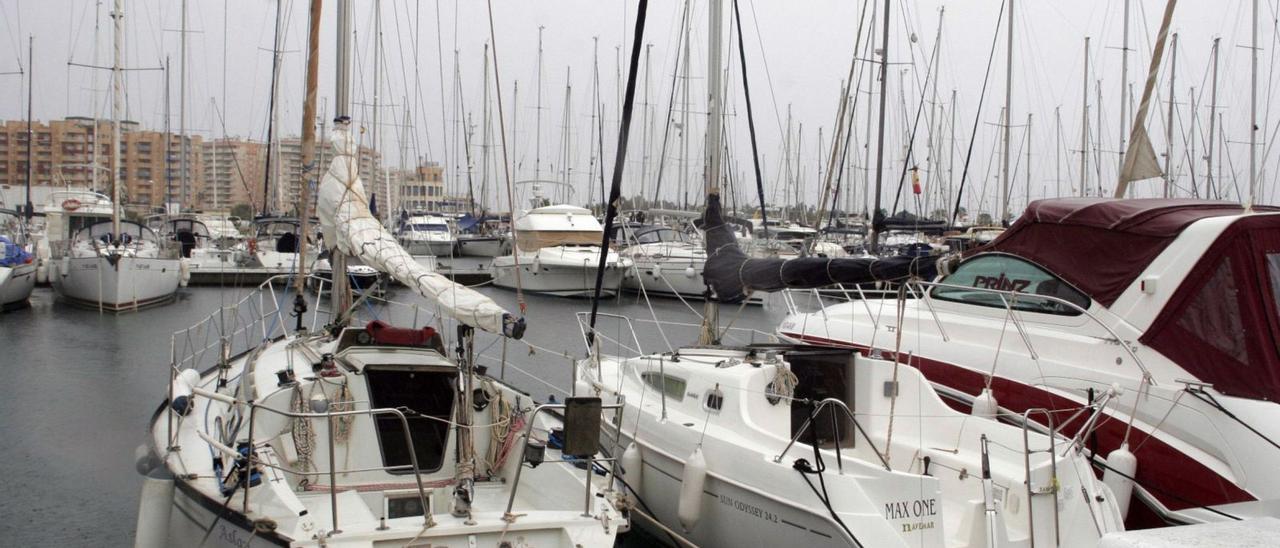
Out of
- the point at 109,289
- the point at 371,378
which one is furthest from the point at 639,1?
the point at 109,289

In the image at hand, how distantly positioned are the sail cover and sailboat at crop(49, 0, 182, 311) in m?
21.0

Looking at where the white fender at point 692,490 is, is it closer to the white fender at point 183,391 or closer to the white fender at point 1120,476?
the white fender at point 1120,476

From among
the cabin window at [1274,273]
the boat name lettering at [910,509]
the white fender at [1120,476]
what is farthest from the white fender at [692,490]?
the cabin window at [1274,273]

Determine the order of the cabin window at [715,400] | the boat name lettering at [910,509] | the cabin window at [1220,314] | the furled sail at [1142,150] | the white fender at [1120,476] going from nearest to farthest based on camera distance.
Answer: the boat name lettering at [910,509], the white fender at [1120,476], the cabin window at [1220,314], the cabin window at [715,400], the furled sail at [1142,150]

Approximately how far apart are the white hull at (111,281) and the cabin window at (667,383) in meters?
23.8

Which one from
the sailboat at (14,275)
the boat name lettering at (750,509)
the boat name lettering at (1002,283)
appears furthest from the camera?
the sailboat at (14,275)

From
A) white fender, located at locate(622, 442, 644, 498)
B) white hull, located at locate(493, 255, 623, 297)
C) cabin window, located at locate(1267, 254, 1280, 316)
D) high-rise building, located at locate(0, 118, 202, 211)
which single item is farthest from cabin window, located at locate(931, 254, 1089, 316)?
high-rise building, located at locate(0, 118, 202, 211)

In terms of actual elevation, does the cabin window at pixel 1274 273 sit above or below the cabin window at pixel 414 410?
above

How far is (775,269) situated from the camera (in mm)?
10109

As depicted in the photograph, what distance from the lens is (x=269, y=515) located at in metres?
7.08

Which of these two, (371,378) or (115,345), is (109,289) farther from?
(371,378)

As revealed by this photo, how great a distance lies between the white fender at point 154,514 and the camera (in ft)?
26.0

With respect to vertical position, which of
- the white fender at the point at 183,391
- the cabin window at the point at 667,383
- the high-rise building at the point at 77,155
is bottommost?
the white fender at the point at 183,391

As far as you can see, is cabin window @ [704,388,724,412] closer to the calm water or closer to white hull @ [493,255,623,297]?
the calm water
